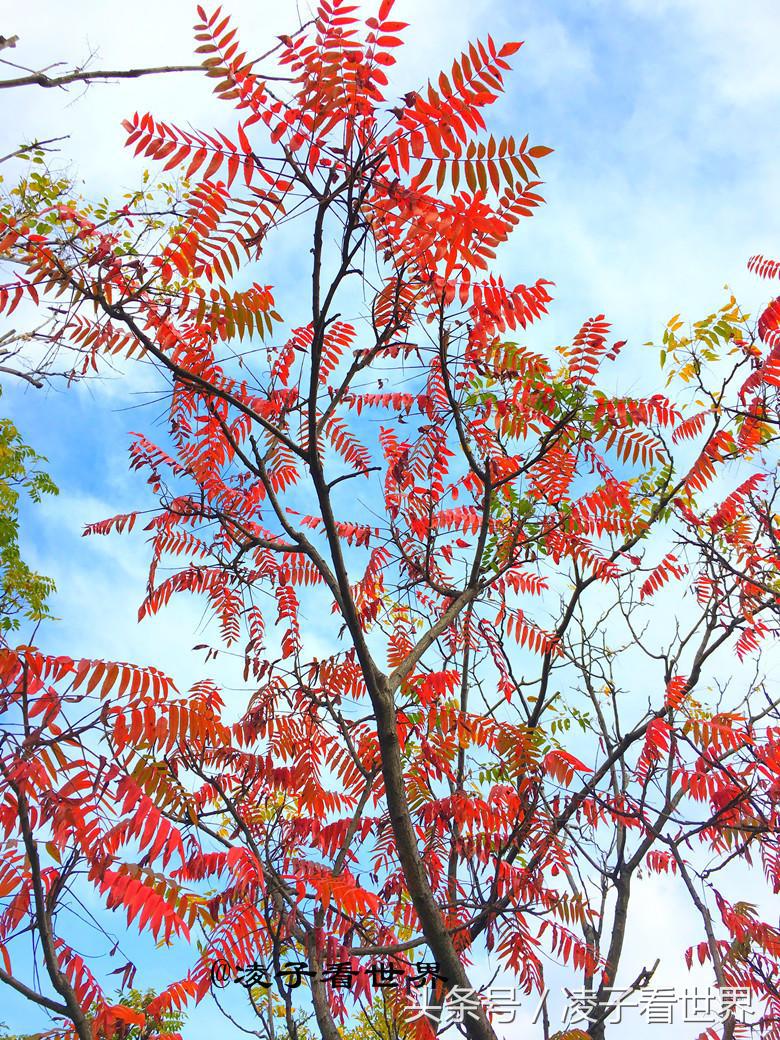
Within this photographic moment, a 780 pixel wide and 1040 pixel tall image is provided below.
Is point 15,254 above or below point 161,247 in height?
above

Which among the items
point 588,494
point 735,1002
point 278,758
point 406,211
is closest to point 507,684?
point 588,494

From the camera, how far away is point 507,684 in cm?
641

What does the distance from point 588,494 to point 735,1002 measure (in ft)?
11.2

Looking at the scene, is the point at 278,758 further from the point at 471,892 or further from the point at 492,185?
the point at 492,185

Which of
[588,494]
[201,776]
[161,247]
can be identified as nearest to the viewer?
[161,247]

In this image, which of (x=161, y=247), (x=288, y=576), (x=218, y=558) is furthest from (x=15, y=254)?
(x=288, y=576)

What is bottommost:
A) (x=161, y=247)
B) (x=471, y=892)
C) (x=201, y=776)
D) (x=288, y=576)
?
(x=471, y=892)

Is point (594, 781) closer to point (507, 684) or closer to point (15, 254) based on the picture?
point (507, 684)

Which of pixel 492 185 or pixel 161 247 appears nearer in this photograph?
pixel 492 185

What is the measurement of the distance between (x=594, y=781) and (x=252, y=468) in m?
3.01

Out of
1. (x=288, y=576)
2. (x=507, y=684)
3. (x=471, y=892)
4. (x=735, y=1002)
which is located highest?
(x=288, y=576)

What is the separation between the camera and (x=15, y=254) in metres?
5.25

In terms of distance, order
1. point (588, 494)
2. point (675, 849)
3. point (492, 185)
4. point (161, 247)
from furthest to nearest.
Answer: point (588, 494) < point (675, 849) < point (161, 247) < point (492, 185)

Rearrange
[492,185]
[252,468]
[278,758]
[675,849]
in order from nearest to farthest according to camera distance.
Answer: [492,185] < [252,468] < [278,758] < [675,849]
